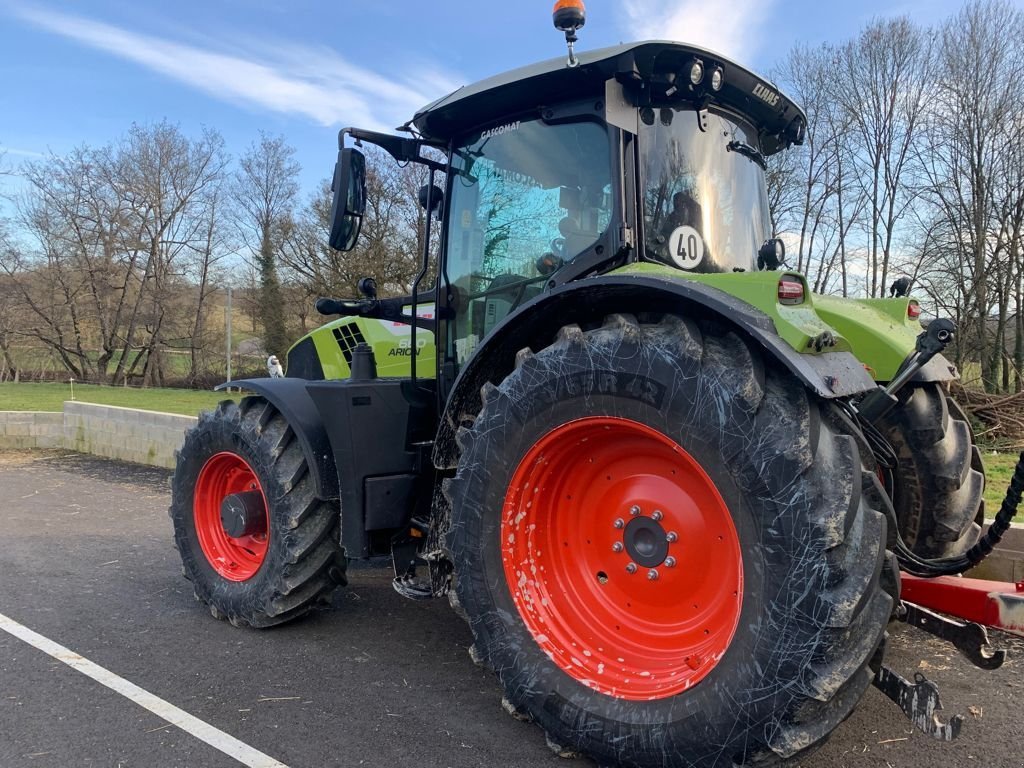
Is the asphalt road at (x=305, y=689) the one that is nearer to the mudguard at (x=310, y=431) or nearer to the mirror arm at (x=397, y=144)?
the mudguard at (x=310, y=431)

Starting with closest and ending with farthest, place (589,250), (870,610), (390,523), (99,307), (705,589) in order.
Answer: (870,610)
(705,589)
(589,250)
(390,523)
(99,307)

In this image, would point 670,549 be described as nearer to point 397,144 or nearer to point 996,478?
point 397,144

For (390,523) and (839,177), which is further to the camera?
(839,177)

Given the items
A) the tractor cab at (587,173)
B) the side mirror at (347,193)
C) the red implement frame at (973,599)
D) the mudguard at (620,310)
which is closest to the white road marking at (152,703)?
the mudguard at (620,310)

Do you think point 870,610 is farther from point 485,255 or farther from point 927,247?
point 927,247

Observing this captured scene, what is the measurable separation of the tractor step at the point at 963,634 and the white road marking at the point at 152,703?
233 centimetres

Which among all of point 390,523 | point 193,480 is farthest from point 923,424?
point 193,480

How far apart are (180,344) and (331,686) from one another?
36.1 metres

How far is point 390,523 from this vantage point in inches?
146

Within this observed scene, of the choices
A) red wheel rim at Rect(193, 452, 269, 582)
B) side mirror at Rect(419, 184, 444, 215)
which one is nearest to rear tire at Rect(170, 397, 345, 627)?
red wheel rim at Rect(193, 452, 269, 582)

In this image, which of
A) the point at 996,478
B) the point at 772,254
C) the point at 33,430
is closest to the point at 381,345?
the point at 772,254

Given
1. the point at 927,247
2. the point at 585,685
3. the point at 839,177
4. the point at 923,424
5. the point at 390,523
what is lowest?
the point at 585,685

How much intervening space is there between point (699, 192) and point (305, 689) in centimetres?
279

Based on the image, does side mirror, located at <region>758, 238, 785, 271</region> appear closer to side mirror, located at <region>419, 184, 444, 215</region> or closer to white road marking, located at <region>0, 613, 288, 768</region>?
side mirror, located at <region>419, 184, 444, 215</region>
